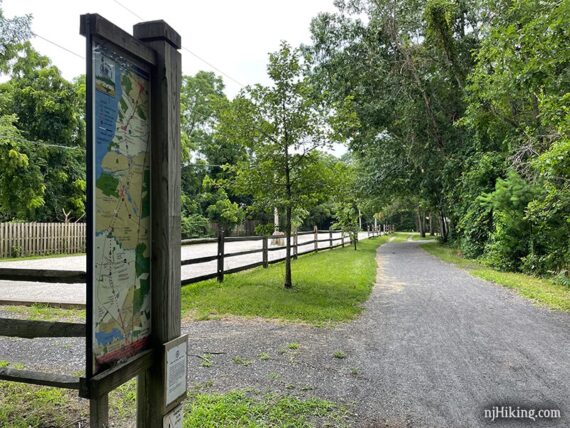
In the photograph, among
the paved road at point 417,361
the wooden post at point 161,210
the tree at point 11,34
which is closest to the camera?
the wooden post at point 161,210

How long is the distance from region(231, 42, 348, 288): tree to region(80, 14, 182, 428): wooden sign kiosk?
18.7ft

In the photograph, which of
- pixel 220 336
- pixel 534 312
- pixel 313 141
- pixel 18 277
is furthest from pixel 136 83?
pixel 534 312

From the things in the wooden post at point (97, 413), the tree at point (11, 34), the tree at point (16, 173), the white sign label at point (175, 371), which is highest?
the tree at point (11, 34)

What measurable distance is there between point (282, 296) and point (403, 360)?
3.40m

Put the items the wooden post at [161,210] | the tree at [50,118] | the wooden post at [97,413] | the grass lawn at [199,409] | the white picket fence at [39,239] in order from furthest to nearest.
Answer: the tree at [50,118], the white picket fence at [39,239], the grass lawn at [199,409], the wooden post at [97,413], the wooden post at [161,210]

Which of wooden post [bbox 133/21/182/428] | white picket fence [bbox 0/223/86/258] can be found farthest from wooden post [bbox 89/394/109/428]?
white picket fence [bbox 0/223/86/258]

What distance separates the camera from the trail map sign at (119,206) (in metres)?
1.37

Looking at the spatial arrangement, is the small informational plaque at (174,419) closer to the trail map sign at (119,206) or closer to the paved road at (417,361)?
the trail map sign at (119,206)

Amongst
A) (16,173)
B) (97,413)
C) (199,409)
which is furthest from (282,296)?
(16,173)

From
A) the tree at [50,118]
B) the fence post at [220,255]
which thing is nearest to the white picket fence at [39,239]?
the tree at [50,118]

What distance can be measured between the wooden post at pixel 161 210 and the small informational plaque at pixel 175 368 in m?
0.02

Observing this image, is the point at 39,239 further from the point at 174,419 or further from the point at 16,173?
the point at 174,419

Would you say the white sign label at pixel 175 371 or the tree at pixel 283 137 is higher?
the tree at pixel 283 137

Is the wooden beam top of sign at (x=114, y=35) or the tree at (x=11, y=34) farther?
the tree at (x=11, y=34)
